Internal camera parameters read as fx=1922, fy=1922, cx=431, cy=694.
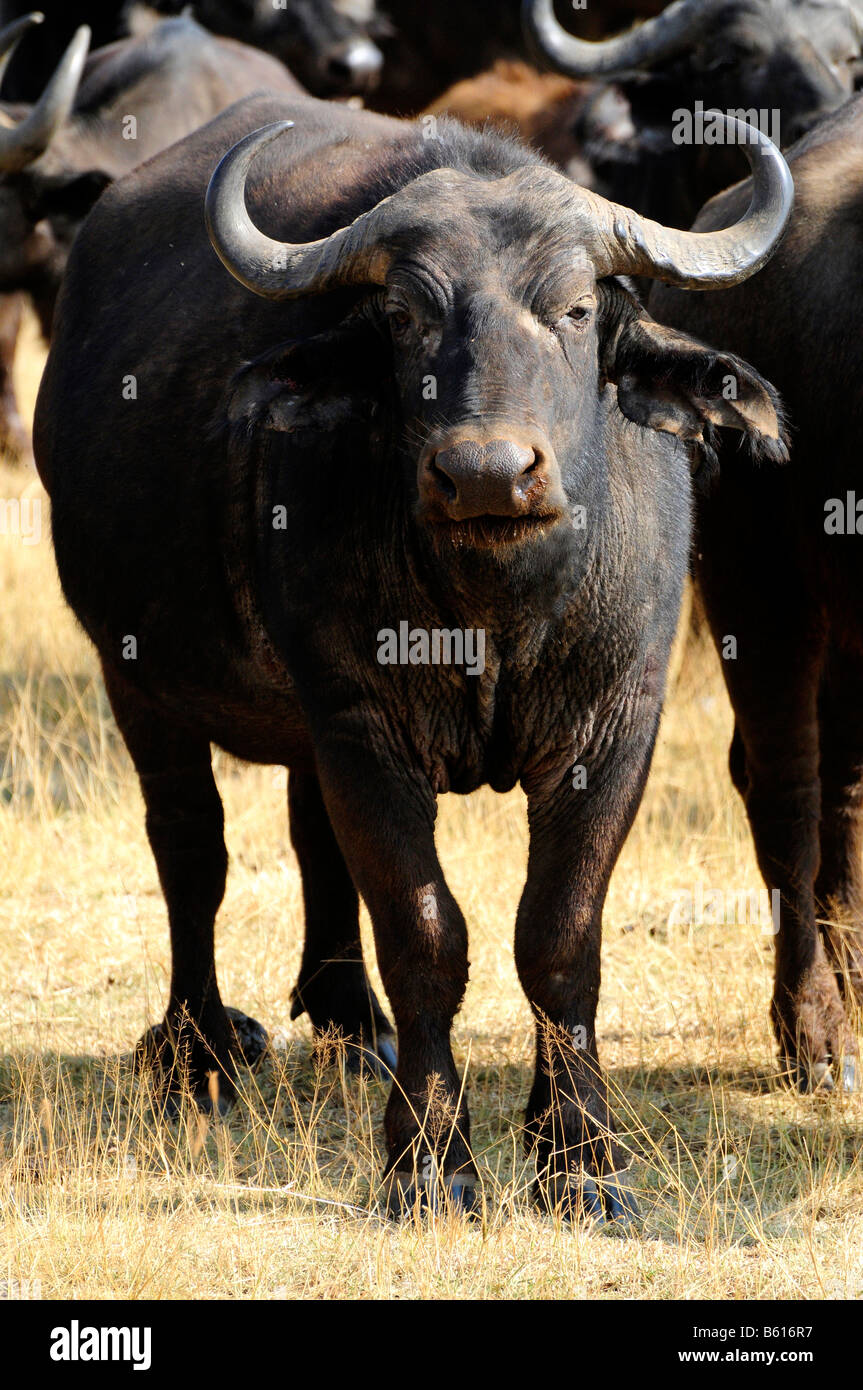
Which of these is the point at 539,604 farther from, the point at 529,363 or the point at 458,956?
the point at 458,956

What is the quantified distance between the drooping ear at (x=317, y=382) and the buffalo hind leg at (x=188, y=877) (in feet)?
4.82

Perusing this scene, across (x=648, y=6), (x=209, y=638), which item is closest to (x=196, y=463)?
(x=209, y=638)

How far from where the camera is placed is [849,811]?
6.54m

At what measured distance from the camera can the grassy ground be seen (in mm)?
4668

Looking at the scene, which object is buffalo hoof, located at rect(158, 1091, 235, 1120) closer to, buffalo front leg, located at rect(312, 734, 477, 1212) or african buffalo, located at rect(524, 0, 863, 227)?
A: buffalo front leg, located at rect(312, 734, 477, 1212)

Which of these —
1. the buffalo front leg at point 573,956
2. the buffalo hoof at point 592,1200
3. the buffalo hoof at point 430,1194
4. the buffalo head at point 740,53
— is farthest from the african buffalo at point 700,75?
the buffalo hoof at point 430,1194

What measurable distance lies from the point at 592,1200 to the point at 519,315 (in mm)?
2279

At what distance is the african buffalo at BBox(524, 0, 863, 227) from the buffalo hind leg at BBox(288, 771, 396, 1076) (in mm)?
4981

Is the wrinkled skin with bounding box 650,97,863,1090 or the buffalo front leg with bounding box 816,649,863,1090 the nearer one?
the wrinkled skin with bounding box 650,97,863,1090

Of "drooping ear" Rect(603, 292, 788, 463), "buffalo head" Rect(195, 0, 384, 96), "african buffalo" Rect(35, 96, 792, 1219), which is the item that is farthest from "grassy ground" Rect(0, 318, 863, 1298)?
"buffalo head" Rect(195, 0, 384, 96)

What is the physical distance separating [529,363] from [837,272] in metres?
1.60

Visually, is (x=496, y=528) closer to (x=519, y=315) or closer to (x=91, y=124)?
(x=519, y=315)

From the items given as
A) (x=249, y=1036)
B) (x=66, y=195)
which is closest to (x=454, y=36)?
(x=66, y=195)

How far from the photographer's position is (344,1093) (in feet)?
18.7
